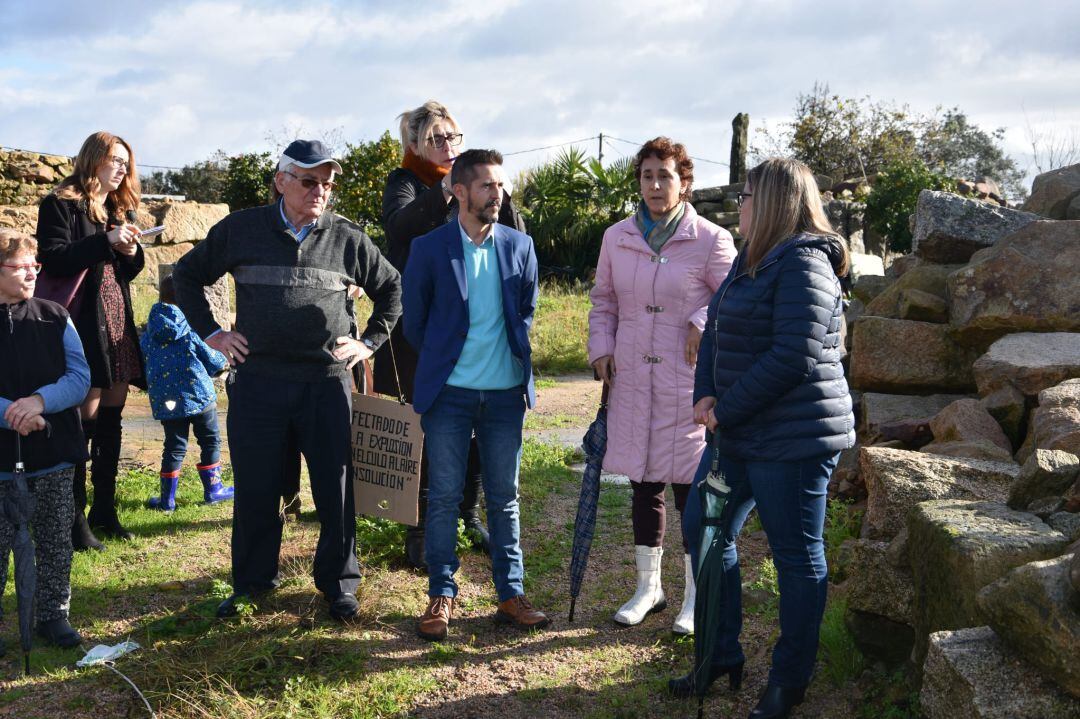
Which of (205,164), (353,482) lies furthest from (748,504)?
(205,164)

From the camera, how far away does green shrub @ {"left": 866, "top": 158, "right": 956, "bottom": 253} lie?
14594mm

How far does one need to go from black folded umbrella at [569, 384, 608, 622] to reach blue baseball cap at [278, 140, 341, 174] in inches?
57.9

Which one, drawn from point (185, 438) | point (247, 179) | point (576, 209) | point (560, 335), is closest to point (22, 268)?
point (185, 438)

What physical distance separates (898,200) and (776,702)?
42.3 feet

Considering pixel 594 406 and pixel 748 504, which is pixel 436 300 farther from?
pixel 594 406

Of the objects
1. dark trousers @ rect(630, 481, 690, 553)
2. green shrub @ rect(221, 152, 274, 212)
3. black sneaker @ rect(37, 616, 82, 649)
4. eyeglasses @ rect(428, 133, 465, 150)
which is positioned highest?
green shrub @ rect(221, 152, 274, 212)

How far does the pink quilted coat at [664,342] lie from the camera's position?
393cm

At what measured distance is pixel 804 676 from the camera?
318 cm

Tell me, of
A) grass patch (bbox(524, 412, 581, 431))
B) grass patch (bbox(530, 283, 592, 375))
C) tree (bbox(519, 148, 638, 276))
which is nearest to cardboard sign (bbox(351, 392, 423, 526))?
grass patch (bbox(524, 412, 581, 431))

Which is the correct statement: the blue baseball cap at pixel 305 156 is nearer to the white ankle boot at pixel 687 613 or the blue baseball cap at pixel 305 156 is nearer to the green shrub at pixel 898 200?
the white ankle boot at pixel 687 613

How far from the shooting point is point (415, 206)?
4320 mm

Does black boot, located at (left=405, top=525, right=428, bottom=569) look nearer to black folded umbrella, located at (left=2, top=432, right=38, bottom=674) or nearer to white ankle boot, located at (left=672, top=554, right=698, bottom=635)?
white ankle boot, located at (left=672, top=554, right=698, bottom=635)

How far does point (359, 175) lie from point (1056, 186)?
1583 cm

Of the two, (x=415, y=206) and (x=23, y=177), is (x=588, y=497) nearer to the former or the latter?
(x=415, y=206)
